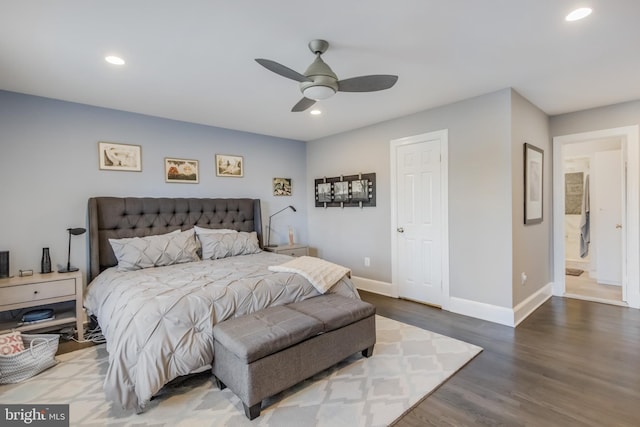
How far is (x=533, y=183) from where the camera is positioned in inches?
145

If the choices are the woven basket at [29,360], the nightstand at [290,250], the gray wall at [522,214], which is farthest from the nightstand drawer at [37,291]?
the gray wall at [522,214]

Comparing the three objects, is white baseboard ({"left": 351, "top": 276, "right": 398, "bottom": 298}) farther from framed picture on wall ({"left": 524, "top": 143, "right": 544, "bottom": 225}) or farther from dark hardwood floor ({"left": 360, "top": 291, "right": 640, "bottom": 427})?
framed picture on wall ({"left": 524, "top": 143, "right": 544, "bottom": 225})

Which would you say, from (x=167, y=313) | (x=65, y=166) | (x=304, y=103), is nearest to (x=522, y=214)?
(x=304, y=103)

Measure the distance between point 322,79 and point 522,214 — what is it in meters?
2.76

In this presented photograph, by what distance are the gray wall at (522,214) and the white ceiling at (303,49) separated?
291 mm

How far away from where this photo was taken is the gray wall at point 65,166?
3092 mm

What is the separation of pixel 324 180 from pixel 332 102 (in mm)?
1823

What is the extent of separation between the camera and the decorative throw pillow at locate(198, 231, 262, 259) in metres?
3.81

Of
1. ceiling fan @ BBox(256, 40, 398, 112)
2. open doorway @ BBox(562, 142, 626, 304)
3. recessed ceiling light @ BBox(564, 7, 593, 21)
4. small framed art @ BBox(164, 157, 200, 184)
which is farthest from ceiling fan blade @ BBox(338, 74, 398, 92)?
open doorway @ BBox(562, 142, 626, 304)

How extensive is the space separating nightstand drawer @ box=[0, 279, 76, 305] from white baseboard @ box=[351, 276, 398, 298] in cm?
353

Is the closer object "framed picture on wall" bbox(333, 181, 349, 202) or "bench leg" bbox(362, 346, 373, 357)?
"bench leg" bbox(362, 346, 373, 357)

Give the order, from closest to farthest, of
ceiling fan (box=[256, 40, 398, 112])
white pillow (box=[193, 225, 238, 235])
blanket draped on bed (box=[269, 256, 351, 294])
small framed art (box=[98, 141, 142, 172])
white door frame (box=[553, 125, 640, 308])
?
ceiling fan (box=[256, 40, 398, 112]), blanket draped on bed (box=[269, 256, 351, 294]), small framed art (box=[98, 141, 142, 172]), white door frame (box=[553, 125, 640, 308]), white pillow (box=[193, 225, 238, 235])

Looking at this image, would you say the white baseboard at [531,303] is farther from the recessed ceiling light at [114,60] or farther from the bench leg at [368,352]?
the recessed ceiling light at [114,60]

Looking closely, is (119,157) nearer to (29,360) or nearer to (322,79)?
(29,360)
